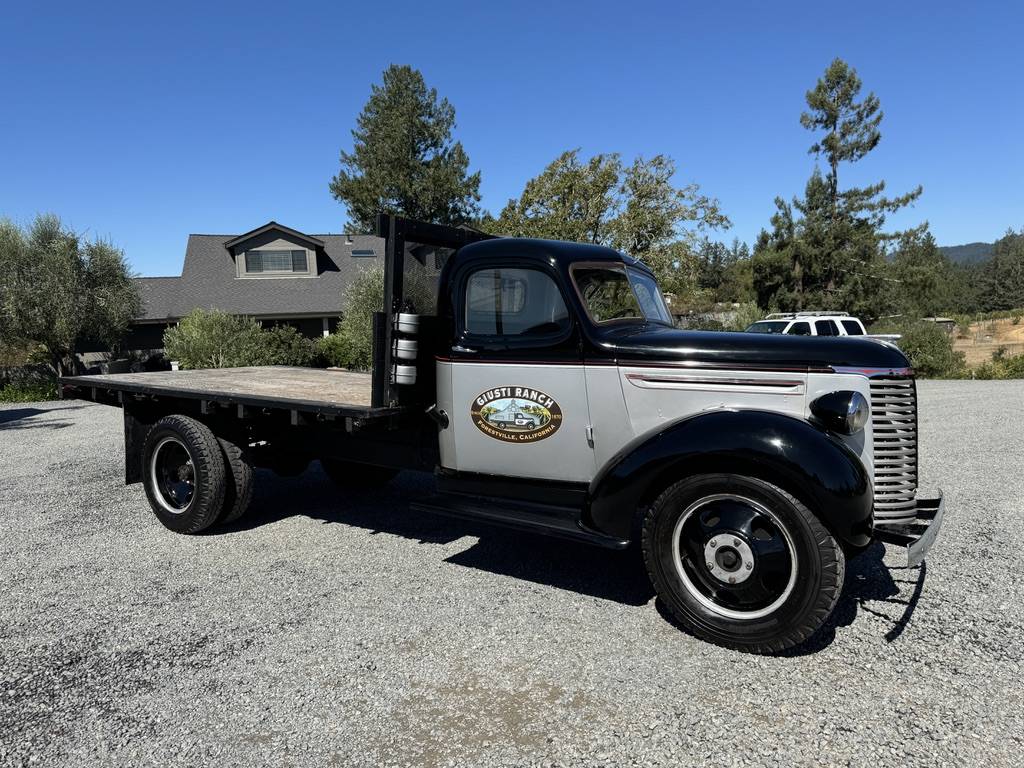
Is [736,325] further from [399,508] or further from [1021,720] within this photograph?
[1021,720]

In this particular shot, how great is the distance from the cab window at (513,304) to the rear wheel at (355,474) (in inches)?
119

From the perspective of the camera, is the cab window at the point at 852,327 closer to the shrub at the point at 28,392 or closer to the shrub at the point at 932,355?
the shrub at the point at 932,355

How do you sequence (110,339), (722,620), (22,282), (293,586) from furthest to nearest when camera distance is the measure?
1. (110,339)
2. (22,282)
3. (293,586)
4. (722,620)

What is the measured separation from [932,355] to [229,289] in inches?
958

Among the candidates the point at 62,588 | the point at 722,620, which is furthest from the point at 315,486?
the point at 722,620

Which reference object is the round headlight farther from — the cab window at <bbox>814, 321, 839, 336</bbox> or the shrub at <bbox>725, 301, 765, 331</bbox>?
the shrub at <bbox>725, 301, 765, 331</bbox>

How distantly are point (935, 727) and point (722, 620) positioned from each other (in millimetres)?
945

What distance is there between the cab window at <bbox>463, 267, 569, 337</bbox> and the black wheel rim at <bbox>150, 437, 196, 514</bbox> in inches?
117

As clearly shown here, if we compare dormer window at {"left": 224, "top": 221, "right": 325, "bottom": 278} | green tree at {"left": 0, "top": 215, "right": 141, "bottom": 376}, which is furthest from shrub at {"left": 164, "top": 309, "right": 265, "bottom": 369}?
dormer window at {"left": 224, "top": 221, "right": 325, "bottom": 278}

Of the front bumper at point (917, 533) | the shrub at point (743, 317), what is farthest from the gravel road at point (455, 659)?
the shrub at point (743, 317)

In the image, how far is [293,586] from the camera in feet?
13.9

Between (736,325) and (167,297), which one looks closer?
(736,325)

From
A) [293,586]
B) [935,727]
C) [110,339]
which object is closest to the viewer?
[935,727]

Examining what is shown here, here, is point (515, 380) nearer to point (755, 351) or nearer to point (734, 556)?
point (755, 351)
